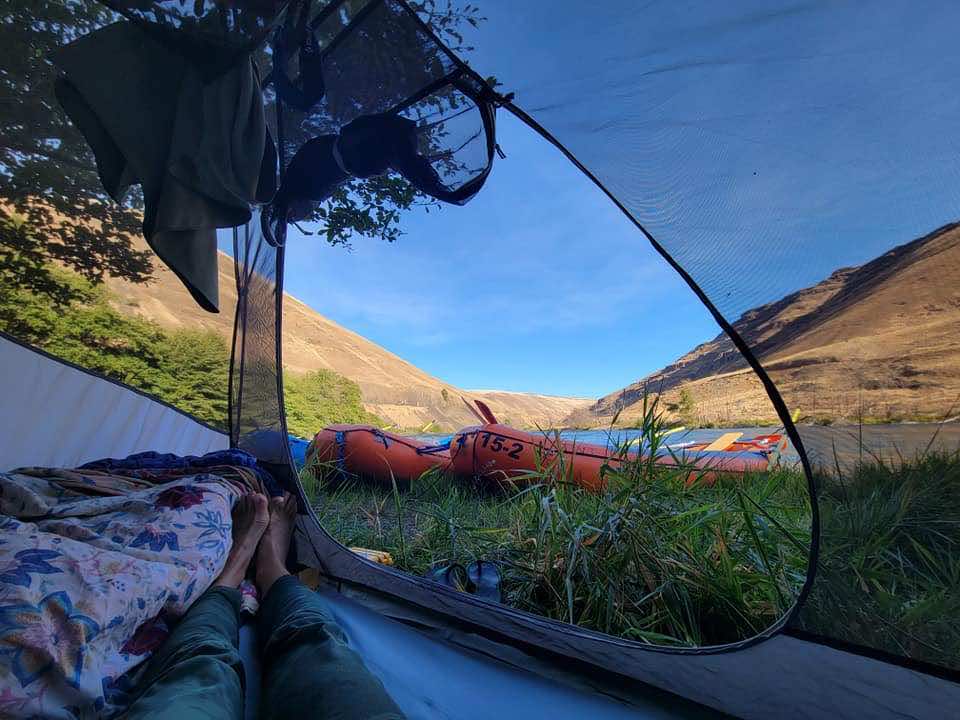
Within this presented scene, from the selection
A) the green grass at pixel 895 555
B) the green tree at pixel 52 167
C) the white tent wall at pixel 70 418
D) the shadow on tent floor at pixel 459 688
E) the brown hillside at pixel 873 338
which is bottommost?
the shadow on tent floor at pixel 459 688

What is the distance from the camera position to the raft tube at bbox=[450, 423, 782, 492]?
4.14ft

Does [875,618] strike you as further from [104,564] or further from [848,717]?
[104,564]

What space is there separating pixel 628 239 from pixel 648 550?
705mm

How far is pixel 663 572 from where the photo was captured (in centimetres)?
98

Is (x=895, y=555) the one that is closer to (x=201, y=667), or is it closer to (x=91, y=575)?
(x=201, y=667)

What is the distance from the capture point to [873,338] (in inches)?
18.1

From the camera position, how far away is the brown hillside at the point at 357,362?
1.48 metres

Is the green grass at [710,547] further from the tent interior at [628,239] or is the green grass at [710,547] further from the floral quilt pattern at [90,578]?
the floral quilt pattern at [90,578]

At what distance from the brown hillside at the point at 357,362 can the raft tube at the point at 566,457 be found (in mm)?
118

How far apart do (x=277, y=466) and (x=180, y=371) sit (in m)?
0.54

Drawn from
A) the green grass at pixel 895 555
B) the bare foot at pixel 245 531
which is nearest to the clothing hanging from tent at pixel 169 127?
the bare foot at pixel 245 531

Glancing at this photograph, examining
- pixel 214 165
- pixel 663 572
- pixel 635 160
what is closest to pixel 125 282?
pixel 214 165

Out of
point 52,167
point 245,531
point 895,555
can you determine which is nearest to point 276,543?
point 245,531

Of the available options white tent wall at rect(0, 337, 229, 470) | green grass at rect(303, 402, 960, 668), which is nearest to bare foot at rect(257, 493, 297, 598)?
green grass at rect(303, 402, 960, 668)
